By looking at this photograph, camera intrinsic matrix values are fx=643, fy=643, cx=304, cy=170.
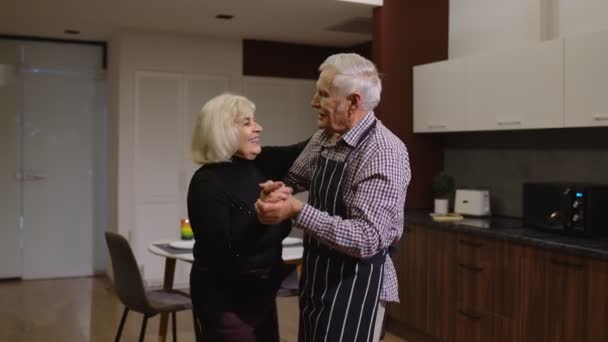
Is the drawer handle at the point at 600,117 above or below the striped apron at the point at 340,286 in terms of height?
above

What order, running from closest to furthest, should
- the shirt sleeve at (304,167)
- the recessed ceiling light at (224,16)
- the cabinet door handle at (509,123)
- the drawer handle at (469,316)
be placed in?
the shirt sleeve at (304,167) < the drawer handle at (469,316) < the cabinet door handle at (509,123) < the recessed ceiling light at (224,16)

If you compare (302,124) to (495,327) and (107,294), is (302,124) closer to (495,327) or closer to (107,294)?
(107,294)

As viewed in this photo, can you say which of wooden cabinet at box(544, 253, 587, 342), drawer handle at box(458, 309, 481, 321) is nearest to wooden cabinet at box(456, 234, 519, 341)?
drawer handle at box(458, 309, 481, 321)

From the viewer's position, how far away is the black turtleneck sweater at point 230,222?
78.7 inches

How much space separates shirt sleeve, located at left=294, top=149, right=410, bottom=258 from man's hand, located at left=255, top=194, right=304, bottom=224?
0.07 ft

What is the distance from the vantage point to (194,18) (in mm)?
5422

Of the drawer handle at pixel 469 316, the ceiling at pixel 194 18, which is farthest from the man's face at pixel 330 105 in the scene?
the ceiling at pixel 194 18

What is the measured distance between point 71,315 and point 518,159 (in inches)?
141

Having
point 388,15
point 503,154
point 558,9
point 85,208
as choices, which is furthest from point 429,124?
point 85,208

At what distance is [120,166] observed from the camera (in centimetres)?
599

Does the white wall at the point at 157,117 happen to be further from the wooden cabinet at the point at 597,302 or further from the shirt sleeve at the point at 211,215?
the shirt sleeve at the point at 211,215

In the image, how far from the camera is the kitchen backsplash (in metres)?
3.81

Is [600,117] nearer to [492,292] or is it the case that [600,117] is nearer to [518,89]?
[518,89]

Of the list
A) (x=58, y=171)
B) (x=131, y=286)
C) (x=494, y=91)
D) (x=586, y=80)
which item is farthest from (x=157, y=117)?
(x=586, y=80)
